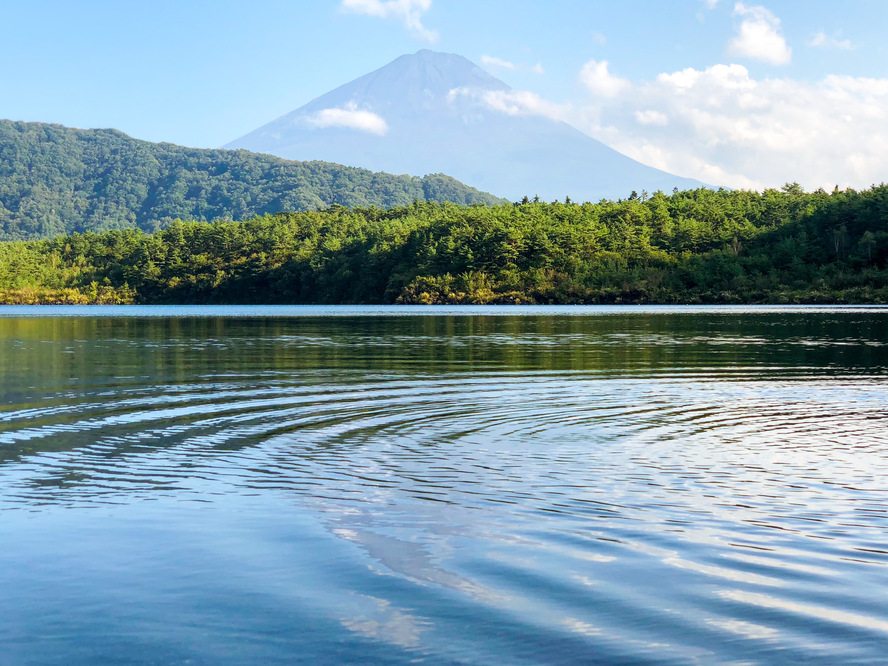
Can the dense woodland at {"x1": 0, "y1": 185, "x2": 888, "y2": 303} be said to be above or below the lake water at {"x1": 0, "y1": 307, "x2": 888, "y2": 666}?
above

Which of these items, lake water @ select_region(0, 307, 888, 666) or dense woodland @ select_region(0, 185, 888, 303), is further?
dense woodland @ select_region(0, 185, 888, 303)

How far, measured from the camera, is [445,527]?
932cm

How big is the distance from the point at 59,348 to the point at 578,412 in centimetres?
2958

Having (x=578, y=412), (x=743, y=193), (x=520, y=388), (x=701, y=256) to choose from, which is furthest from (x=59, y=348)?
(x=743, y=193)

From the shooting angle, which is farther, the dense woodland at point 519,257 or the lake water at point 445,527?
the dense woodland at point 519,257

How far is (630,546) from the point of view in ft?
28.2

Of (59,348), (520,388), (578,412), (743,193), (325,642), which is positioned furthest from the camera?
(743,193)

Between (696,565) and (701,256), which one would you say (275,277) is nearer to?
(701,256)

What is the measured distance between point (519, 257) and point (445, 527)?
486 ft

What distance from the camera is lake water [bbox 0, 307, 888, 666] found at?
253 inches

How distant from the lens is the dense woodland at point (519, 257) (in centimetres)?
13350

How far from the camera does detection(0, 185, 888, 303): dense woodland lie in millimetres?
133500

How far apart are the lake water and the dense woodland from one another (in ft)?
375

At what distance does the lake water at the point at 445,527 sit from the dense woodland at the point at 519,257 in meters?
114
